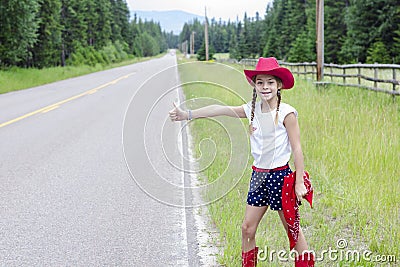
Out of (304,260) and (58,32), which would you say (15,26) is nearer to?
(58,32)

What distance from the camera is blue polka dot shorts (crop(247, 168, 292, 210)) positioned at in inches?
133

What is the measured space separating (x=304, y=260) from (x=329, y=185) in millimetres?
2263

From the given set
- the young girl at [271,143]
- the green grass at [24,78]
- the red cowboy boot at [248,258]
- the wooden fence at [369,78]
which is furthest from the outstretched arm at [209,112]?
the green grass at [24,78]

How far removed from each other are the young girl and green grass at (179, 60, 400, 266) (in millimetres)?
493

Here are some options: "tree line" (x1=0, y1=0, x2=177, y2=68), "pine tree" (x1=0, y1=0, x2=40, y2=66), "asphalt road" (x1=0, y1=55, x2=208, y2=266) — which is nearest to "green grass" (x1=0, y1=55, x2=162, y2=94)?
"pine tree" (x1=0, y1=0, x2=40, y2=66)

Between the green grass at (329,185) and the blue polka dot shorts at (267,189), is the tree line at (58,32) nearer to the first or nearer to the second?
the green grass at (329,185)

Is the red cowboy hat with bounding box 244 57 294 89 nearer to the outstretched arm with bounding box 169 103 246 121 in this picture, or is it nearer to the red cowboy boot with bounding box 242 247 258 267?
the outstretched arm with bounding box 169 103 246 121

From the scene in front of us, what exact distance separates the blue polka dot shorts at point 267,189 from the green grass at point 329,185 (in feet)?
1.90

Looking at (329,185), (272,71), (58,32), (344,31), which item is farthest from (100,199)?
(344,31)

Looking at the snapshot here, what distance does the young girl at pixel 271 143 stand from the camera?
10.8 feet

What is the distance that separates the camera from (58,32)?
143 feet

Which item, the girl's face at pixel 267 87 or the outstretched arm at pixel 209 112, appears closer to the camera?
the girl's face at pixel 267 87

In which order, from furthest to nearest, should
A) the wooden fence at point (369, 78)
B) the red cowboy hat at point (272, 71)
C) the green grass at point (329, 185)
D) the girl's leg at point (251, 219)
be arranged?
the wooden fence at point (369, 78) → the green grass at point (329, 185) → the girl's leg at point (251, 219) → the red cowboy hat at point (272, 71)

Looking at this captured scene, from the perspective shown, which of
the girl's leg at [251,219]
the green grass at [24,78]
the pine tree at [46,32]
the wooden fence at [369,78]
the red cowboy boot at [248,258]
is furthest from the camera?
the pine tree at [46,32]
